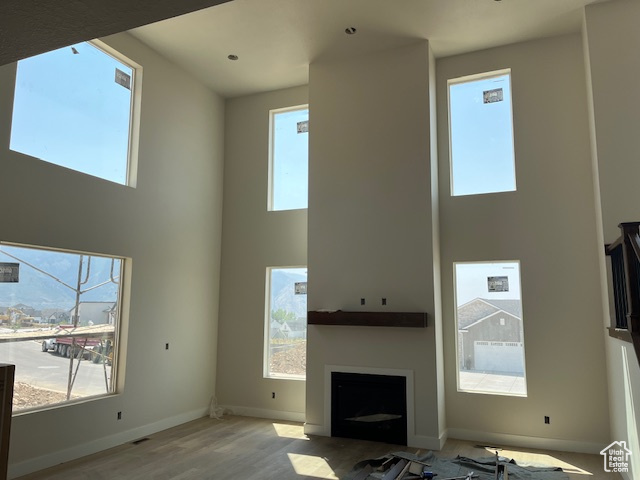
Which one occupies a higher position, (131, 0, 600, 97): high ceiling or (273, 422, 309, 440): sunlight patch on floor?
(131, 0, 600, 97): high ceiling

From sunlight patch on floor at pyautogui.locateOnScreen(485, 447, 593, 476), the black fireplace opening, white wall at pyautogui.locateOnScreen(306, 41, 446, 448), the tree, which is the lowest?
sunlight patch on floor at pyautogui.locateOnScreen(485, 447, 593, 476)

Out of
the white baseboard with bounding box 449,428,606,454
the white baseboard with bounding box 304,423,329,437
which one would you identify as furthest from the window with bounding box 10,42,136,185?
the white baseboard with bounding box 449,428,606,454

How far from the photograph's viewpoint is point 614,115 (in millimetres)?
5012

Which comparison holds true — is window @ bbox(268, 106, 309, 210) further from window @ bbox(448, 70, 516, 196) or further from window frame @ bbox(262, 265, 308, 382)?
window @ bbox(448, 70, 516, 196)

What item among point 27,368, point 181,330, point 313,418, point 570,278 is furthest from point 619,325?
point 27,368

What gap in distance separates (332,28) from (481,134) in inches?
89.6

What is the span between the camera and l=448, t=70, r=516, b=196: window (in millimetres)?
5945

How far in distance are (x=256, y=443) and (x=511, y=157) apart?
Result: 14.9 feet

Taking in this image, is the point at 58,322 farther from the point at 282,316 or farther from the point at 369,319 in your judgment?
the point at 369,319

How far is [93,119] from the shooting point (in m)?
5.34

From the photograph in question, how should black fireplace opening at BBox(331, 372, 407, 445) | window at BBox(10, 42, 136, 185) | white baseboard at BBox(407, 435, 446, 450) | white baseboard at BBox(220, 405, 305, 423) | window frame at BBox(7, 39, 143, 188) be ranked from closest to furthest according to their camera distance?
window at BBox(10, 42, 136, 185) < white baseboard at BBox(407, 435, 446, 450) < black fireplace opening at BBox(331, 372, 407, 445) < window frame at BBox(7, 39, 143, 188) < white baseboard at BBox(220, 405, 305, 423)

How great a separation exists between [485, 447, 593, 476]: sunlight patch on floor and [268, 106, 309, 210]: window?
397 centimetres

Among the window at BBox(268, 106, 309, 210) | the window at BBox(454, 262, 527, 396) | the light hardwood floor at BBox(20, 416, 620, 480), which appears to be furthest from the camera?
the window at BBox(268, 106, 309, 210)
